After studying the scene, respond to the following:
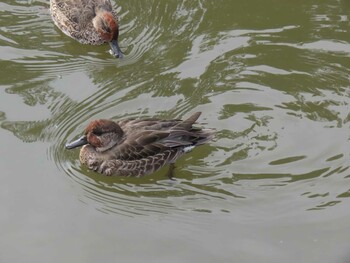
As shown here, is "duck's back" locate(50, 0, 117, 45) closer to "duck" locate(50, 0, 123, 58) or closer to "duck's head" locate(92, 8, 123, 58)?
"duck" locate(50, 0, 123, 58)

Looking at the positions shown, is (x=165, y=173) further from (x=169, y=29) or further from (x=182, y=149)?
(x=169, y=29)

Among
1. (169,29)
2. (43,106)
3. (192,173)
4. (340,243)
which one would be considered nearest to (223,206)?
(192,173)

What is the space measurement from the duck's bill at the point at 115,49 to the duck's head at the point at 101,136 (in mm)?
1995

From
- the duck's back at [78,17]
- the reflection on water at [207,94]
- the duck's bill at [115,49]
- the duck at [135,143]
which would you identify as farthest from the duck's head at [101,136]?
the duck's back at [78,17]

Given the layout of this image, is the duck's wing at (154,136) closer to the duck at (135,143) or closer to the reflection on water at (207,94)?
the duck at (135,143)

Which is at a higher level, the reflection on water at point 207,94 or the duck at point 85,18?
the duck at point 85,18

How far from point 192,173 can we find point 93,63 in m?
2.62

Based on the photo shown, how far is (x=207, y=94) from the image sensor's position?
385 inches

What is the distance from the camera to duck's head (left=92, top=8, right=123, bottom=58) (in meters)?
10.6

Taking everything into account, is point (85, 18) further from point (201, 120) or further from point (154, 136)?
point (154, 136)

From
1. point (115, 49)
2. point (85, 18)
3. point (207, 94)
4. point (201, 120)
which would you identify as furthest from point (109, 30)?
point (201, 120)

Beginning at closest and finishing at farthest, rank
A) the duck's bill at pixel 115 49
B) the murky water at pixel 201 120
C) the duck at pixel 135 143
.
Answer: the murky water at pixel 201 120 < the duck at pixel 135 143 < the duck's bill at pixel 115 49

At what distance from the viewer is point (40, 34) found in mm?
11070

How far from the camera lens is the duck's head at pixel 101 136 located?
8.67 m
